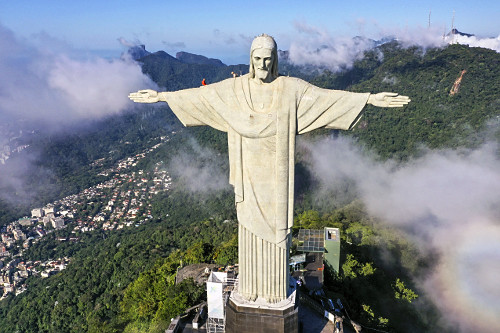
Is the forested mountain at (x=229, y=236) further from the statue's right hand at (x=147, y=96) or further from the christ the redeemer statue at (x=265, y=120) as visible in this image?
the statue's right hand at (x=147, y=96)

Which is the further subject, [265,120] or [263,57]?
[265,120]

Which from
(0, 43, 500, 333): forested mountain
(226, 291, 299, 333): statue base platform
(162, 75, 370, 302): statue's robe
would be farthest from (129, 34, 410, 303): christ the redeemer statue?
(0, 43, 500, 333): forested mountain

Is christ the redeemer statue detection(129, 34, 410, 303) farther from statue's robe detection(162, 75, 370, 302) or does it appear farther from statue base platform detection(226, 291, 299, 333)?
statue base platform detection(226, 291, 299, 333)

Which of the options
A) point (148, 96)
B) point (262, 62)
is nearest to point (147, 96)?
point (148, 96)

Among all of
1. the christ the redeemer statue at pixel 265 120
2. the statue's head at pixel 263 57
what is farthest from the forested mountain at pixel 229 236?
the statue's head at pixel 263 57

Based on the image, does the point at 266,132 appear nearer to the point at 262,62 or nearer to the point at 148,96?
the point at 262,62
